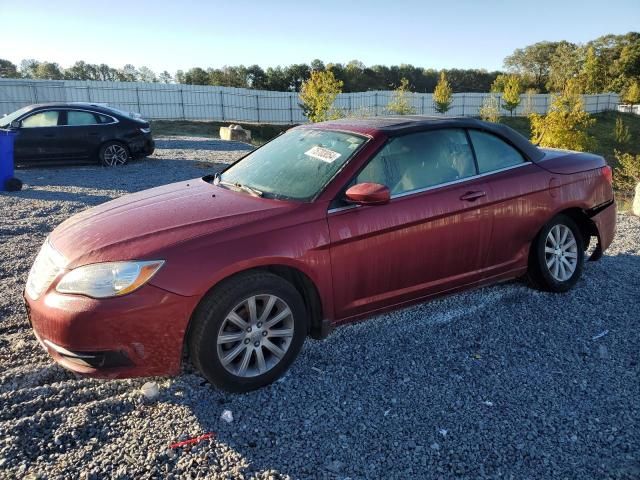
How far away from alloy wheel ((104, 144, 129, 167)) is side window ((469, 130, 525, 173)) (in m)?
10.6

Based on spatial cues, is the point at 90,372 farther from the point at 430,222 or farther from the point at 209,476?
the point at 430,222

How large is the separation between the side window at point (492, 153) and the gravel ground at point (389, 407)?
1166 mm

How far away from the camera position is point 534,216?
4.25 m

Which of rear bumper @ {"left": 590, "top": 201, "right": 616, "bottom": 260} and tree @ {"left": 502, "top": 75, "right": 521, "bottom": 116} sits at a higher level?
tree @ {"left": 502, "top": 75, "right": 521, "bottom": 116}

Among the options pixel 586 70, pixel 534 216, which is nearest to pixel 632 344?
pixel 534 216

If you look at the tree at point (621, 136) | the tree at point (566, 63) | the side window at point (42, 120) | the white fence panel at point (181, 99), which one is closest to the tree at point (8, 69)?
the white fence panel at point (181, 99)

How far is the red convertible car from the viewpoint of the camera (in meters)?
2.84

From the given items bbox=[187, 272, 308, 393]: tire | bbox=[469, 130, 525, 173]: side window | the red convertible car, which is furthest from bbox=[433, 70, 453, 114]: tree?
bbox=[187, 272, 308, 393]: tire

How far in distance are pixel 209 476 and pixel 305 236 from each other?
4.75ft

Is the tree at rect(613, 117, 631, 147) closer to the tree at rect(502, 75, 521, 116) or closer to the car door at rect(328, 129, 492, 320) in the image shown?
the tree at rect(502, 75, 521, 116)

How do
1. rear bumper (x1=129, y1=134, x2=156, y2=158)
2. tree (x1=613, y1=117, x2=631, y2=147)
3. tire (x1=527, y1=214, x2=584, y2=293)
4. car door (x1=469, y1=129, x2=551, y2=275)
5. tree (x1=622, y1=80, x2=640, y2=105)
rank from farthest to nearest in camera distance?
tree (x1=622, y1=80, x2=640, y2=105)
tree (x1=613, y1=117, x2=631, y2=147)
rear bumper (x1=129, y1=134, x2=156, y2=158)
tire (x1=527, y1=214, x2=584, y2=293)
car door (x1=469, y1=129, x2=551, y2=275)

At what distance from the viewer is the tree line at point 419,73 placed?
191ft

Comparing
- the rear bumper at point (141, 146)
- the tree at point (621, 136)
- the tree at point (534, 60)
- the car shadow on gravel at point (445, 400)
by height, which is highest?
the tree at point (534, 60)

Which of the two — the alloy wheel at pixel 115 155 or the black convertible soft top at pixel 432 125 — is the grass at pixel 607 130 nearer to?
the alloy wheel at pixel 115 155
